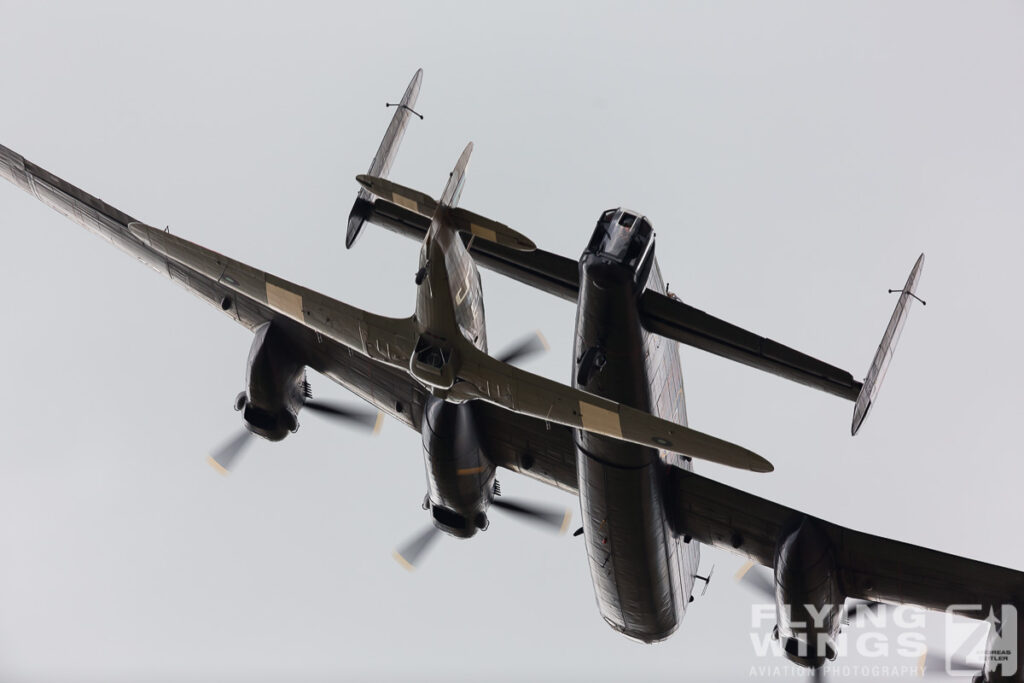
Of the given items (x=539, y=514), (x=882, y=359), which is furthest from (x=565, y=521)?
(x=882, y=359)

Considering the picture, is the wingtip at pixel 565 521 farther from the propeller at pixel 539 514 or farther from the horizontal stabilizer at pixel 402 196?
the horizontal stabilizer at pixel 402 196

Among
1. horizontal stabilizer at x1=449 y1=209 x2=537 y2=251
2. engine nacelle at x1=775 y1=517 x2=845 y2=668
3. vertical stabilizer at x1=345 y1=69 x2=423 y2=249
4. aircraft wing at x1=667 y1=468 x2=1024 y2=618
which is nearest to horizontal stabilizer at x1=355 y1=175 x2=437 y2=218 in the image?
horizontal stabilizer at x1=449 y1=209 x2=537 y2=251

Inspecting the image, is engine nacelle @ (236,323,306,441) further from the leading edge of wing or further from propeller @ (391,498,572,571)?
the leading edge of wing

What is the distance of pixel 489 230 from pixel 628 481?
6.50m

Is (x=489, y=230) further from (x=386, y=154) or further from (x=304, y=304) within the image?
(x=386, y=154)

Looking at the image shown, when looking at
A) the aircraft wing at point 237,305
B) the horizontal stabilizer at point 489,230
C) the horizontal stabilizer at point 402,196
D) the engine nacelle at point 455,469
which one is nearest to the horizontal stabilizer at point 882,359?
the horizontal stabilizer at point 489,230

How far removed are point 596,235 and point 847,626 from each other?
10.8m

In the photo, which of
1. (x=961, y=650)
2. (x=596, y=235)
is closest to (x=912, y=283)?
(x=596, y=235)

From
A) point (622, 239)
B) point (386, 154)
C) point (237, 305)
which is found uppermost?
point (386, 154)

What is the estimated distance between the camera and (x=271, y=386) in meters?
27.7

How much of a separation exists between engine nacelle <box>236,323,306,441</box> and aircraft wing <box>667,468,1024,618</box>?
9.37 metres

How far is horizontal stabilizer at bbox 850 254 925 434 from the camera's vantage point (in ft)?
66.6

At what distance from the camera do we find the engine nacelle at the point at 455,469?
25.8 metres

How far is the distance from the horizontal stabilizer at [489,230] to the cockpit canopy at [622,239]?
1.27 meters
